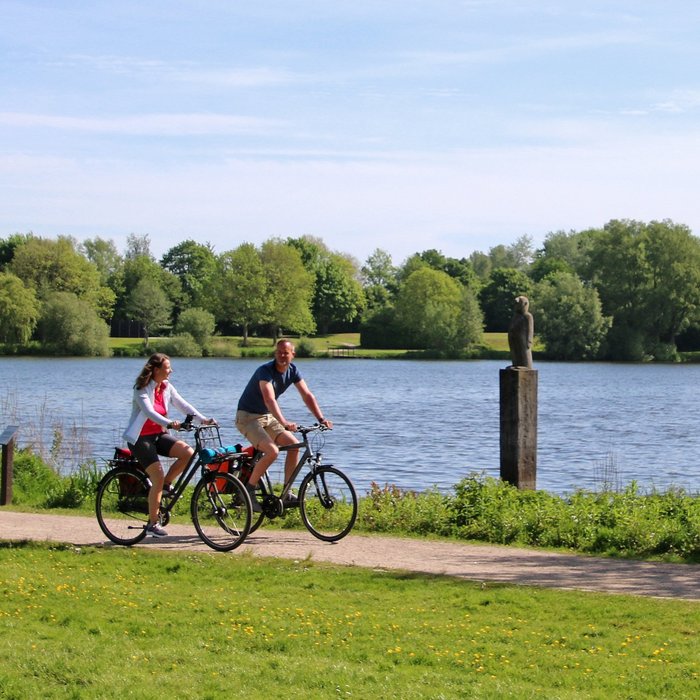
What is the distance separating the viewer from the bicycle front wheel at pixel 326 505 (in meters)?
10.9

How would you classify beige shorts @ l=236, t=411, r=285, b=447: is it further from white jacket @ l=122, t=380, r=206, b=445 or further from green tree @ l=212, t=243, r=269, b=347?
green tree @ l=212, t=243, r=269, b=347

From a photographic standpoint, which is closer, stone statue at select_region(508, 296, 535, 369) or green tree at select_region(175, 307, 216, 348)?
stone statue at select_region(508, 296, 535, 369)

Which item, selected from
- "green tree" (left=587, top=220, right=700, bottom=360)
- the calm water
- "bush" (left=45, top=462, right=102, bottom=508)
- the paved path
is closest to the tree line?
"green tree" (left=587, top=220, right=700, bottom=360)

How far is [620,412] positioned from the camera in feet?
153

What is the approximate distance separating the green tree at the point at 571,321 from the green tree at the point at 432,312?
1227cm

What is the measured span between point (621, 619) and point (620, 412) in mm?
39909

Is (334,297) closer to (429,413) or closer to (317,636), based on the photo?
(429,413)

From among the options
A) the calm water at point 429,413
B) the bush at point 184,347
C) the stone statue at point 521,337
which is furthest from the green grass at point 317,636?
the bush at point 184,347

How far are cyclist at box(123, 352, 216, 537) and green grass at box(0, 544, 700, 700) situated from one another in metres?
1.20

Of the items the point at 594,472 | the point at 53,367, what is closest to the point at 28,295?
the point at 53,367

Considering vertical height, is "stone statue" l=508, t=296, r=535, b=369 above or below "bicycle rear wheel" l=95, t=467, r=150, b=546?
above

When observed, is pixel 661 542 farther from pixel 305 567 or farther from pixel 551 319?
pixel 551 319

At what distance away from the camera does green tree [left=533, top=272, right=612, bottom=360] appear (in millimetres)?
89812

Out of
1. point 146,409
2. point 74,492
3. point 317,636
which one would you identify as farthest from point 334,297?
point 317,636
